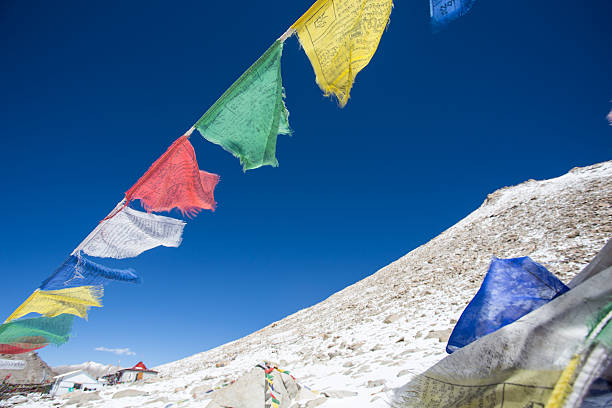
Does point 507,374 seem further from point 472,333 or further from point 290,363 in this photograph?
point 290,363

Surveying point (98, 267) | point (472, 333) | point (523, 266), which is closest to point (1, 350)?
point (98, 267)

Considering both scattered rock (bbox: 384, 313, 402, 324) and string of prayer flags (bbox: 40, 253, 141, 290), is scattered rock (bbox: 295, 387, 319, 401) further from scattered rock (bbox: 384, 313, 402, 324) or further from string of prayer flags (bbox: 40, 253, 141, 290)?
scattered rock (bbox: 384, 313, 402, 324)

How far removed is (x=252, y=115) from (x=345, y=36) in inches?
70.6

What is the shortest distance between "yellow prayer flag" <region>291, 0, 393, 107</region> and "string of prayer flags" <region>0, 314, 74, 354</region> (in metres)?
5.78

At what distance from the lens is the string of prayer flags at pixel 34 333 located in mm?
4516

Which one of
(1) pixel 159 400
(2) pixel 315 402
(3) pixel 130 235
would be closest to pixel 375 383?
(2) pixel 315 402

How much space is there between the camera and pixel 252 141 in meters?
4.66

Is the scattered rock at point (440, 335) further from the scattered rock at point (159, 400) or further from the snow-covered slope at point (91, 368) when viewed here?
the snow-covered slope at point (91, 368)

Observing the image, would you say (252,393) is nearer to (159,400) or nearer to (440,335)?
(159,400)

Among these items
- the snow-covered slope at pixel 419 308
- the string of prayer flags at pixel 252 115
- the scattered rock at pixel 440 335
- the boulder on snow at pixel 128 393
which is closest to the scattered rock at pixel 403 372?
the snow-covered slope at pixel 419 308

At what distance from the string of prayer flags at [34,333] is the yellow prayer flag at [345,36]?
5.78 metres

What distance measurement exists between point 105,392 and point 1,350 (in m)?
2.94

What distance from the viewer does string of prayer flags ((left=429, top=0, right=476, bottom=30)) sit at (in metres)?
3.88

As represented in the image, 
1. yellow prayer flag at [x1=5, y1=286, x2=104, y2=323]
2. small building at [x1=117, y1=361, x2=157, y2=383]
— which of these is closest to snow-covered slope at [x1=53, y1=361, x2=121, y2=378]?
small building at [x1=117, y1=361, x2=157, y2=383]
